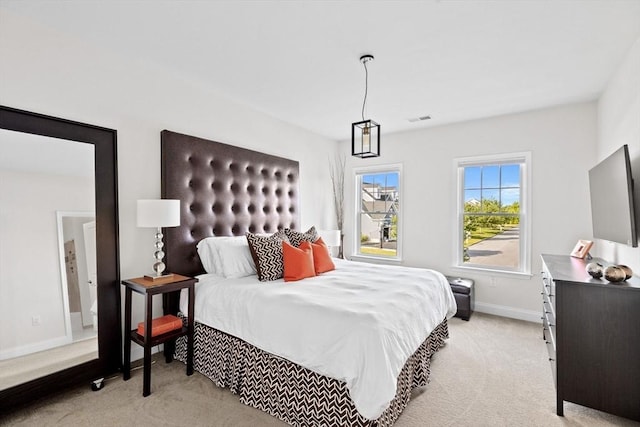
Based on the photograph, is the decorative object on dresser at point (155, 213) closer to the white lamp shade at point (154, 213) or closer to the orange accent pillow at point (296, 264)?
the white lamp shade at point (154, 213)

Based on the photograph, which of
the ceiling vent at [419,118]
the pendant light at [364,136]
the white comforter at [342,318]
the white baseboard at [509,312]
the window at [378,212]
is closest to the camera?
the white comforter at [342,318]

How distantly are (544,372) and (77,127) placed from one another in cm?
423

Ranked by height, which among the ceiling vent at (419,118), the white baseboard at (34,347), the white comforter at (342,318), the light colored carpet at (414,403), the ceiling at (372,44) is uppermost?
the ceiling at (372,44)

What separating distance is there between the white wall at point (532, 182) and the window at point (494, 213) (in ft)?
0.38

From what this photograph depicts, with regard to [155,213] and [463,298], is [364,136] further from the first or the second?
[463,298]

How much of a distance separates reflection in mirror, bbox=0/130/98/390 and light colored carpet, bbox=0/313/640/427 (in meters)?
0.34

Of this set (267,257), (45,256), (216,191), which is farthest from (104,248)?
(267,257)

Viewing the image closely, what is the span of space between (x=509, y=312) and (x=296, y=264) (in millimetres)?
3002

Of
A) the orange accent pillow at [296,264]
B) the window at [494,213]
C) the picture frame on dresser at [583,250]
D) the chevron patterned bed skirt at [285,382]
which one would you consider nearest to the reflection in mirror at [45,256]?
the chevron patterned bed skirt at [285,382]

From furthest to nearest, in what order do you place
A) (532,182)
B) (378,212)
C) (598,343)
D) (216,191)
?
1. (378,212)
2. (532,182)
3. (216,191)
4. (598,343)

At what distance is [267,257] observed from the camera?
2.81m

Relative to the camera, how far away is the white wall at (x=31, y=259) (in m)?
2.02

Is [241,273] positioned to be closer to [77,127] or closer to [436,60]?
[77,127]

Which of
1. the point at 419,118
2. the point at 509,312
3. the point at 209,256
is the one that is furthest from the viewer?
the point at 419,118
